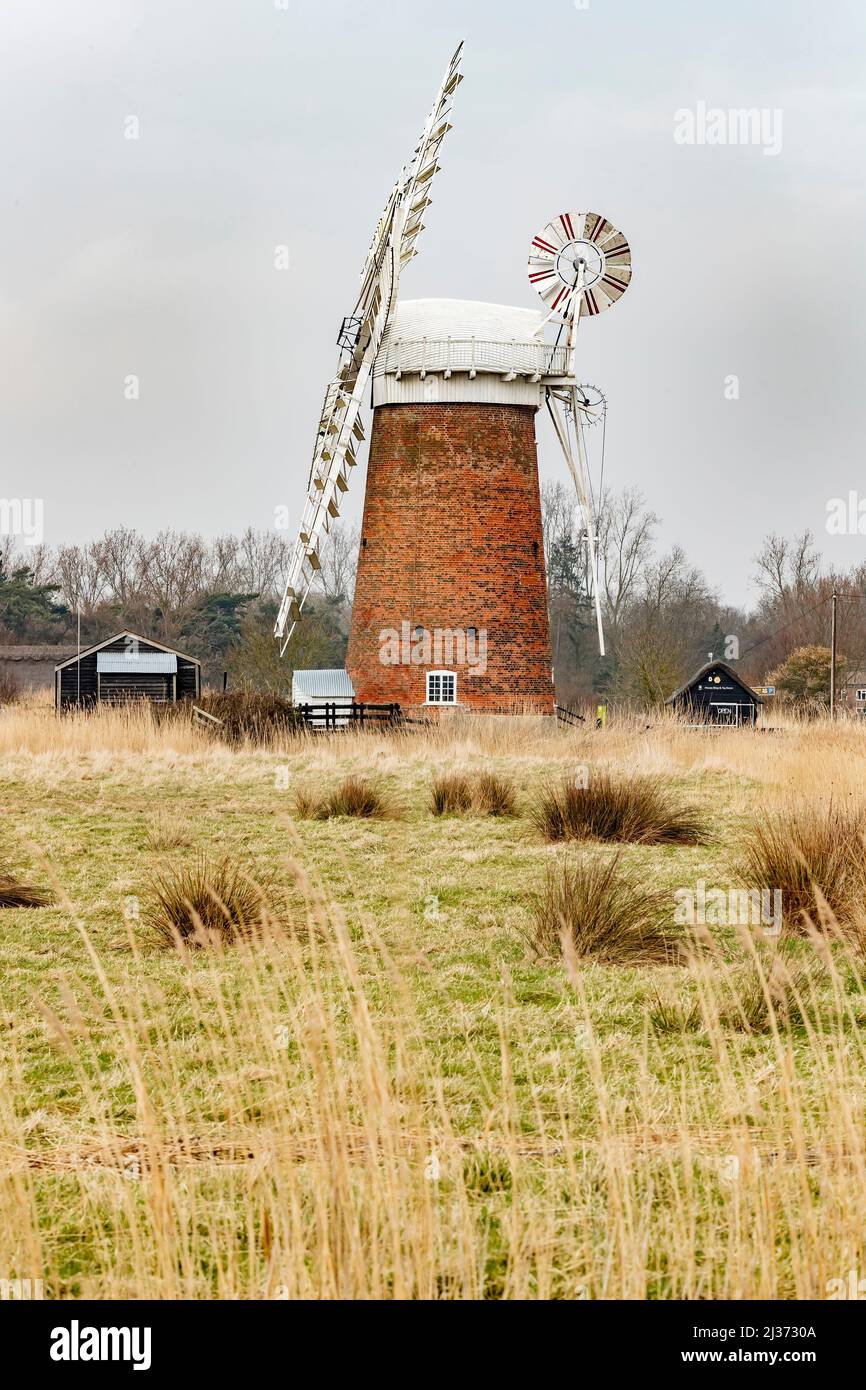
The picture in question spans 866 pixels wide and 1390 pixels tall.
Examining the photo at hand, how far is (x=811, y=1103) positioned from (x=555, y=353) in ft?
98.4

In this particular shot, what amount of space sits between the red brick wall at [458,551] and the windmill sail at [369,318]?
1088mm

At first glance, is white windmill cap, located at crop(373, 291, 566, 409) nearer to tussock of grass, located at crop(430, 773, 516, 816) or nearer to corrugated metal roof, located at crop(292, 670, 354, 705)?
corrugated metal roof, located at crop(292, 670, 354, 705)

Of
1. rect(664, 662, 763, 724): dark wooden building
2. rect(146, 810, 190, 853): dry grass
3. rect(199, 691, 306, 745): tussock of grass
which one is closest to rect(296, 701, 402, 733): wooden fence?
rect(199, 691, 306, 745): tussock of grass

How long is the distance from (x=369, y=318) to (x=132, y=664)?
15711 mm

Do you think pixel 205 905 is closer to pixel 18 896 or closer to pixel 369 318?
pixel 18 896

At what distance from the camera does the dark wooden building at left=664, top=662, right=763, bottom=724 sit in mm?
50594

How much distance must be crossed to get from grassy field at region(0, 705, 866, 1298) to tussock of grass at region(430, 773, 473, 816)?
2.56 m

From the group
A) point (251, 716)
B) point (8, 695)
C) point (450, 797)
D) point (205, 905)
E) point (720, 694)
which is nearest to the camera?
point (205, 905)

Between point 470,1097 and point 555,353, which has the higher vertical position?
point 555,353

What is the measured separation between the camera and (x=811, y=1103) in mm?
5680

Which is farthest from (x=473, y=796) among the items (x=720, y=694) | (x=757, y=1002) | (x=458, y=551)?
(x=720, y=694)

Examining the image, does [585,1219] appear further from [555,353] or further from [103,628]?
[103,628]

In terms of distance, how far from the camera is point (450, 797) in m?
16.8
